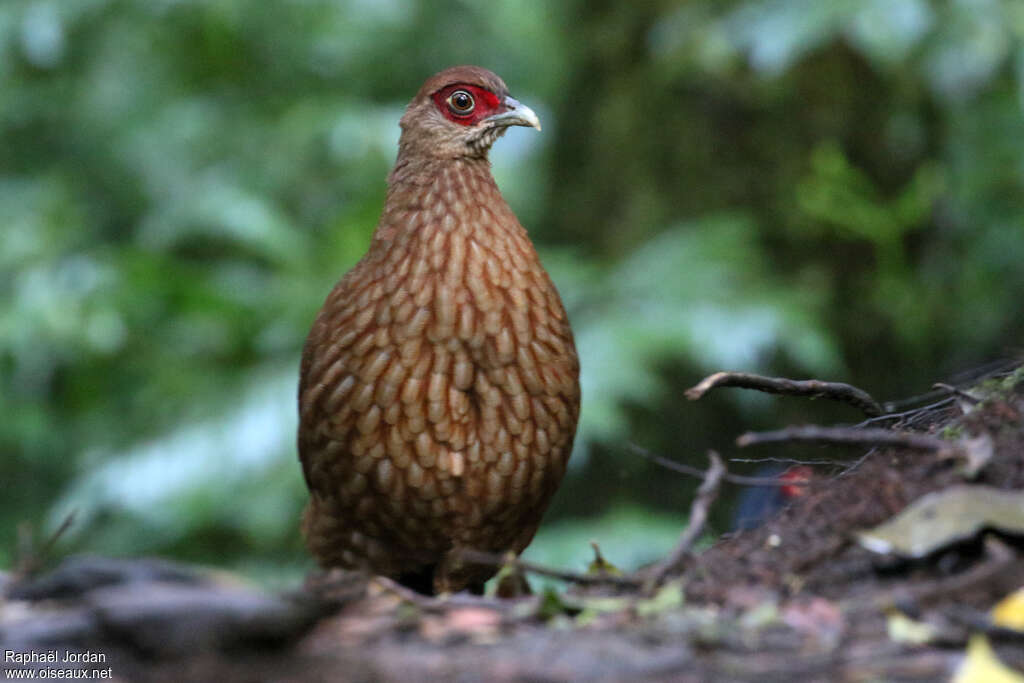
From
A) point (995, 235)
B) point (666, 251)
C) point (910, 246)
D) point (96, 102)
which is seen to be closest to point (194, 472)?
point (666, 251)

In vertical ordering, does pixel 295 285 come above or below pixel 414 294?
above

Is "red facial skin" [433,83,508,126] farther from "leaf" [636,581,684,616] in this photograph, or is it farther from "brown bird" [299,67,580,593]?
"leaf" [636,581,684,616]

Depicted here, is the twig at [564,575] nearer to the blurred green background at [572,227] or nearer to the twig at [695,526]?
the twig at [695,526]

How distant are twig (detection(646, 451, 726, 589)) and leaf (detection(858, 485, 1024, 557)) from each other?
0.28 meters

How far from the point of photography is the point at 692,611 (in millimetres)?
2033

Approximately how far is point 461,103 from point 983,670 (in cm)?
237

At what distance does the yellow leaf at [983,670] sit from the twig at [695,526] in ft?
1.85

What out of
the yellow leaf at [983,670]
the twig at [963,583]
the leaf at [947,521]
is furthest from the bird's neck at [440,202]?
the yellow leaf at [983,670]

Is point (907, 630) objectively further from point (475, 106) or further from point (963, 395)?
point (475, 106)

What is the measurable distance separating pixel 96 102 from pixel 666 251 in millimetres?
4324

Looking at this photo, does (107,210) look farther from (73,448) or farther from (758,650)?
(758,650)

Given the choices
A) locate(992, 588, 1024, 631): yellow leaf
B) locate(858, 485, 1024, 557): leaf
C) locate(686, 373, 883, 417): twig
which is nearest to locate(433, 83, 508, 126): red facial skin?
locate(686, 373, 883, 417): twig

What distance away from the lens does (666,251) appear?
593 centimetres

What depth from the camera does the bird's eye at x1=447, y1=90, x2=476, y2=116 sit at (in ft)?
11.5
